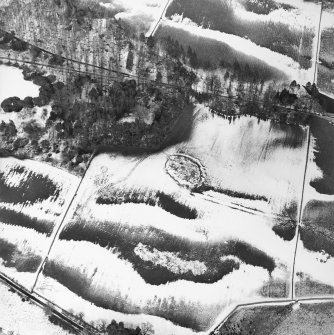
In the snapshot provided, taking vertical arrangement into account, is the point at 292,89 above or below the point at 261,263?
above

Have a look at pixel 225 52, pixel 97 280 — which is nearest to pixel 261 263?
pixel 97 280

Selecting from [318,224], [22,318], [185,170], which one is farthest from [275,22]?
[22,318]

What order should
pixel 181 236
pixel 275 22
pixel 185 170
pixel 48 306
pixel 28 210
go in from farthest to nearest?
1. pixel 275 22
2. pixel 185 170
3. pixel 28 210
4. pixel 181 236
5. pixel 48 306

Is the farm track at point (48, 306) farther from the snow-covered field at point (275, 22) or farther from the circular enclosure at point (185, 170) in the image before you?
the snow-covered field at point (275, 22)

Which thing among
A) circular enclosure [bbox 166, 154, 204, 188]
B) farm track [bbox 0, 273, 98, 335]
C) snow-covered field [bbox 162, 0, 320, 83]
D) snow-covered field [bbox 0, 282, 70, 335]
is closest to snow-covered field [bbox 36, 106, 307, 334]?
circular enclosure [bbox 166, 154, 204, 188]

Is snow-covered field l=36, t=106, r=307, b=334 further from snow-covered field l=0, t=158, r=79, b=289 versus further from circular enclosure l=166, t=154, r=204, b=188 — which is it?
snow-covered field l=0, t=158, r=79, b=289

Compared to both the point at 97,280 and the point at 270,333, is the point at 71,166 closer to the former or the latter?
the point at 97,280

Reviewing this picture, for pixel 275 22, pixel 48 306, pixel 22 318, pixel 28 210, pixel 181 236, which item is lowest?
pixel 22 318

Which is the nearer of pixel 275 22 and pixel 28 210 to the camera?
pixel 28 210

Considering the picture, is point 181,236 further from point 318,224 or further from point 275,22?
point 275,22
